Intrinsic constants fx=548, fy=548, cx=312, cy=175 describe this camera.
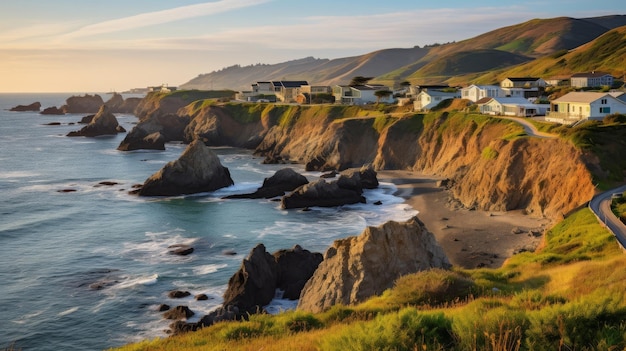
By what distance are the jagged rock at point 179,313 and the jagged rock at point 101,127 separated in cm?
13236

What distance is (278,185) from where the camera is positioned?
7662 cm

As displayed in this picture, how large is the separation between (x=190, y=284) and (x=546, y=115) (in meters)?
64.7

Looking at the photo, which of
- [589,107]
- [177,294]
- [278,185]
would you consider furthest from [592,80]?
[177,294]

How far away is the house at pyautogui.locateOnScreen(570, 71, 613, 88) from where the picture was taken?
402 feet

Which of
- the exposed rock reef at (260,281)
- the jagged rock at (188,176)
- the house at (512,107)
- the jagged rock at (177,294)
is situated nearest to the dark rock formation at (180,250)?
the jagged rock at (177,294)

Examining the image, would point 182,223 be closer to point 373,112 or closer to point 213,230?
point 213,230

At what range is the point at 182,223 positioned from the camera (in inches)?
2416

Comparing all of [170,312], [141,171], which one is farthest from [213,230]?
[141,171]

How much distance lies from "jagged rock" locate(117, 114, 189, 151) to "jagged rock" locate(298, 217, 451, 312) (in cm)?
10204

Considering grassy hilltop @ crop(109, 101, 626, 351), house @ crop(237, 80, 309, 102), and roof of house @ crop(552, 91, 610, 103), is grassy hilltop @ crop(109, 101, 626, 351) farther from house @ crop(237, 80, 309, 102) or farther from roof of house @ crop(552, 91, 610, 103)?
house @ crop(237, 80, 309, 102)

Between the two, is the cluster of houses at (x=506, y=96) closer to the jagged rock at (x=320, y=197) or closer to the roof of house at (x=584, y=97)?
the roof of house at (x=584, y=97)

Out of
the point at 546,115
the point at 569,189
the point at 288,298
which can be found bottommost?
the point at 288,298

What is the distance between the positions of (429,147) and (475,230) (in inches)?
1513

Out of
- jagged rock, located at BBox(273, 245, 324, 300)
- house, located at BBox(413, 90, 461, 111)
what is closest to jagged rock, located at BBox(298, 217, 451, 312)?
jagged rock, located at BBox(273, 245, 324, 300)
